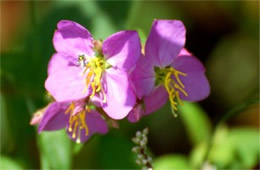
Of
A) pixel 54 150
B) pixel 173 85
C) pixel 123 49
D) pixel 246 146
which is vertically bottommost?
pixel 246 146

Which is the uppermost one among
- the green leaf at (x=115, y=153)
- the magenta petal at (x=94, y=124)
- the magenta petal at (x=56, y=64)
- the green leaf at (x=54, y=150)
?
the magenta petal at (x=56, y=64)

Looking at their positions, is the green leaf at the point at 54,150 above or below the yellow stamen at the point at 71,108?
below

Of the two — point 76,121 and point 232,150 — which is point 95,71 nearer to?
point 76,121

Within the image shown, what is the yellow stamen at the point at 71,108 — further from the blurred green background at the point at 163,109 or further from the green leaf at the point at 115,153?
the green leaf at the point at 115,153

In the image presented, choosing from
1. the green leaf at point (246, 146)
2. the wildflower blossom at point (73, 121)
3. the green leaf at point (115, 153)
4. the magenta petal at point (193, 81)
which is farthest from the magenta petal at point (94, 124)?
the green leaf at point (246, 146)

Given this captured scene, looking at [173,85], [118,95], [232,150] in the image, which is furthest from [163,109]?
[118,95]

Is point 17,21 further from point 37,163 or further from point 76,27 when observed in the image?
point 76,27

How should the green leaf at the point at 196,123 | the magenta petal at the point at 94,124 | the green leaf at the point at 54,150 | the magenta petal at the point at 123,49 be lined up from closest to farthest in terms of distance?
the magenta petal at the point at 123,49
the magenta petal at the point at 94,124
the green leaf at the point at 54,150
the green leaf at the point at 196,123
